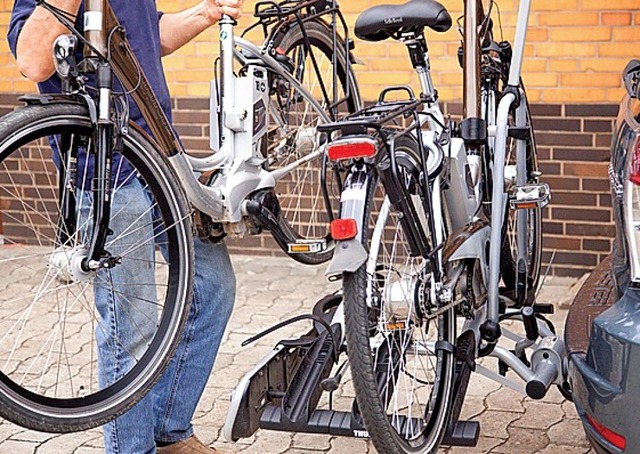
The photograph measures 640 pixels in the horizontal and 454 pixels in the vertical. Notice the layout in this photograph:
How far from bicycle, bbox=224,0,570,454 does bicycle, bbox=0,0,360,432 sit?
27 cm

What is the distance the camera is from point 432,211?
3.74m

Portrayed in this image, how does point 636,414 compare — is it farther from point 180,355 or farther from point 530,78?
point 530,78

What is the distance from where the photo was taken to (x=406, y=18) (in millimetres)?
3941

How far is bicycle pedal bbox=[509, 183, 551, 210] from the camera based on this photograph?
426 centimetres

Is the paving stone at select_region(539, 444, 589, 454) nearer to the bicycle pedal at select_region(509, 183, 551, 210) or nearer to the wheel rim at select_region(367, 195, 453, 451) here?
the wheel rim at select_region(367, 195, 453, 451)

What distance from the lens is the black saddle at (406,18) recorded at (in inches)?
155

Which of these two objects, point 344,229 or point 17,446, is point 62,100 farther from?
point 17,446

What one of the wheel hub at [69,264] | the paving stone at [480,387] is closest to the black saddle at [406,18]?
the wheel hub at [69,264]

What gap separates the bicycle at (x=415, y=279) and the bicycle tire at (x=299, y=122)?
47 centimetres

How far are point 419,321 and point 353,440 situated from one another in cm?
104

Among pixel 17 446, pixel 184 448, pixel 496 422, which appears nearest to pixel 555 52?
pixel 496 422

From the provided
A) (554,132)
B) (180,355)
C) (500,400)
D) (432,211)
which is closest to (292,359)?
(180,355)

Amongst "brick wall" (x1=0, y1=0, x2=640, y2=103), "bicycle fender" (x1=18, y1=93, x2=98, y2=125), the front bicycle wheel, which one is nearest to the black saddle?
the front bicycle wheel

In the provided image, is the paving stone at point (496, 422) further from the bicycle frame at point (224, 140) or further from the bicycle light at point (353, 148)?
the bicycle light at point (353, 148)
